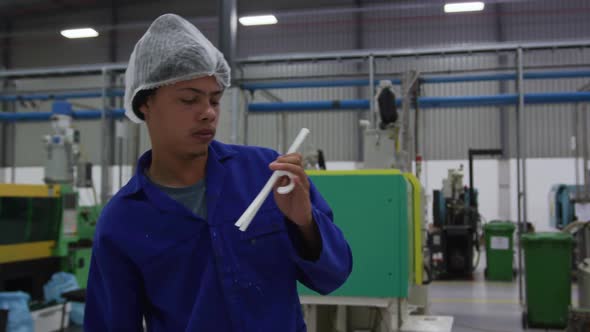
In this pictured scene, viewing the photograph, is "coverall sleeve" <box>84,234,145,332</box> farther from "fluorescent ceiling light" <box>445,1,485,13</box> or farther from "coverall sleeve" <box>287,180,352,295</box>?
"fluorescent ceiling light" <box>445,1,485,13</box>

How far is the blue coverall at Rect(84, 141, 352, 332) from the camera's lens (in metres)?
1.01

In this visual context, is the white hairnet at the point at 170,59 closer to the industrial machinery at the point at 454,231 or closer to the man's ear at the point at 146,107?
the man's ear at the point at 146,107

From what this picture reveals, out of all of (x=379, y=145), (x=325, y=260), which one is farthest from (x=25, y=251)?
(x=325, y=260)

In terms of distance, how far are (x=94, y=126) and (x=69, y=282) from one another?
8.63m

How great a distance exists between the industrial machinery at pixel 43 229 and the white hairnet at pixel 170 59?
3300 millimetres

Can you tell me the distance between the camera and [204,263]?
1039mm

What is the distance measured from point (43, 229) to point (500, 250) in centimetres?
567

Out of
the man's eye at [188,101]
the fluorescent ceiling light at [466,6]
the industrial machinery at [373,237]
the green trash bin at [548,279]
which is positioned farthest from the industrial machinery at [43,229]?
the fluorescent ceiling light at [466,6]

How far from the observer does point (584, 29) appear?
419 inches

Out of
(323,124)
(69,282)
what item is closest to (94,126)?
(323,124)

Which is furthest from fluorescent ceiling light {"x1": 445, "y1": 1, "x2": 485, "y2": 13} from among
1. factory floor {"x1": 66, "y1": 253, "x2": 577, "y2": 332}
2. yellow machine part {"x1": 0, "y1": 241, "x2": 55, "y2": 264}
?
yellow machine part {"x1": 0, "y1": 241, "x2": 55, "y2": 264}

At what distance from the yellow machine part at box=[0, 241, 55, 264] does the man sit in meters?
3.37

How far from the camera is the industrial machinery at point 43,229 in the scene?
13.4 ft

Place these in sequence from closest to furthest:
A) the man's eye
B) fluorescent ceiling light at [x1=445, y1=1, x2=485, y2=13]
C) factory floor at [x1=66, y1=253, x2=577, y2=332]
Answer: the man's eye, factory floor at [x1=66, y1=253, x2=577, y2=332], fluorescent ceiling light at [x1=445, y1=1, x2=485, y2=13]
